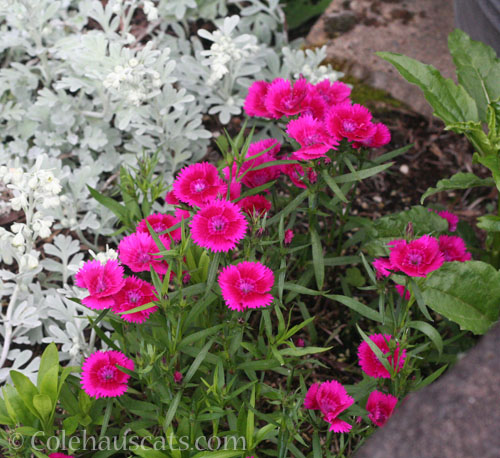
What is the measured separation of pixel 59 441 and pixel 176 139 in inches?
50.9

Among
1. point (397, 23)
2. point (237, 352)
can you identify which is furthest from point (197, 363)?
point (397, 23)

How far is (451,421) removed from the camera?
36.4 inches

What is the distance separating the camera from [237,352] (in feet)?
5.36

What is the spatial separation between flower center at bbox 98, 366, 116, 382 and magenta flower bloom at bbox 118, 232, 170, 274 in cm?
24

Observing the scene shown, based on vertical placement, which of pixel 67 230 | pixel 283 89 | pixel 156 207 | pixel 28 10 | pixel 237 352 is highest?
pixel 283 89

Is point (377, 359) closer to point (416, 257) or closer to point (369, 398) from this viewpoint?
point (369, 398)

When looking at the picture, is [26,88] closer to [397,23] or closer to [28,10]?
[28,10]

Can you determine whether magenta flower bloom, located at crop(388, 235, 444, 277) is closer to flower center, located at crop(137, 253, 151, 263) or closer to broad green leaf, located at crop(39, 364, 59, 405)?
flower center, located at crop(137, 253, 151, 263)

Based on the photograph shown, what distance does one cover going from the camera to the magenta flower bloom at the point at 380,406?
144 cm

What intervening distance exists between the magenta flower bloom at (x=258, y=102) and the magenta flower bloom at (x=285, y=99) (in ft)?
0.15

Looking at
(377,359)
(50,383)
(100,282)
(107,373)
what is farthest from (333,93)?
(50,383)

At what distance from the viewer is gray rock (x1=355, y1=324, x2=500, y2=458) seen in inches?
35.6

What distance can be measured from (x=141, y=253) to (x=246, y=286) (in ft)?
1.01

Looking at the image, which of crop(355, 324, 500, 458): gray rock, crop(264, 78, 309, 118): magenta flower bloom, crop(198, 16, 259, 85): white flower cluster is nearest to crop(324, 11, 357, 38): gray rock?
crop(198, 16, 259, 85): white flower cluster
